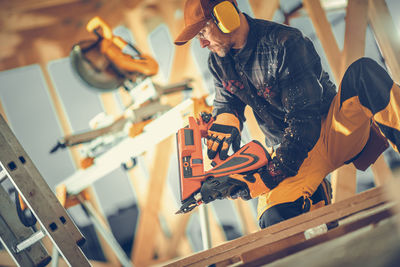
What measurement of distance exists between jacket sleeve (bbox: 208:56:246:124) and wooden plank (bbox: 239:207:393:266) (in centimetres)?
68

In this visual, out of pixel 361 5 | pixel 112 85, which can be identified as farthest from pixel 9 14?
pixel 361 5

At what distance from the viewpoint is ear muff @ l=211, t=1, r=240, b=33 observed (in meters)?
1.32

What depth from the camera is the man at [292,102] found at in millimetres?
1321

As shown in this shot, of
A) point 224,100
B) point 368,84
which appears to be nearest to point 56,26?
point 224,100

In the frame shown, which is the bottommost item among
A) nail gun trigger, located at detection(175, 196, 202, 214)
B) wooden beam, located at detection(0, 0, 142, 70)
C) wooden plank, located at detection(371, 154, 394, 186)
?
wooden plank, located at detection(371, 154, 394, 186)

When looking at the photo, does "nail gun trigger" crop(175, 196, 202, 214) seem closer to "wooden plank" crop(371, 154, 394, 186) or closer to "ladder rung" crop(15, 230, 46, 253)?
"ladder rung" crop(15, 230, 46, 253)

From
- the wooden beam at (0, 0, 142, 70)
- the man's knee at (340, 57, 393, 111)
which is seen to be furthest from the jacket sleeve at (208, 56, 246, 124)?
the wooden beam at (0, 0, 142, 70)

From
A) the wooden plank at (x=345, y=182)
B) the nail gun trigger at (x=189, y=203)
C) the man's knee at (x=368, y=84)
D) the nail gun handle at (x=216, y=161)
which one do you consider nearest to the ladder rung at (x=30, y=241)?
the nail gun trigger at (x=189, y=203)

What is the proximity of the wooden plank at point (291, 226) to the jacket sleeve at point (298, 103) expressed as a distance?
0.26 metres

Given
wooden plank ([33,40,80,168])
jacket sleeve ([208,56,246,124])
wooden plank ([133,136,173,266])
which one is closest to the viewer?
jacket sleeve ([208,56,246,124])

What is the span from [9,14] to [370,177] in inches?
132

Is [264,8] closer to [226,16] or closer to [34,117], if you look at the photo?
[226,16]

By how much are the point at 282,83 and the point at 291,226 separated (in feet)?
1.86

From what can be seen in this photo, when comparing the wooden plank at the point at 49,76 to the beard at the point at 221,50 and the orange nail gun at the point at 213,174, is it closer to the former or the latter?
the beard at the point at 221,50
